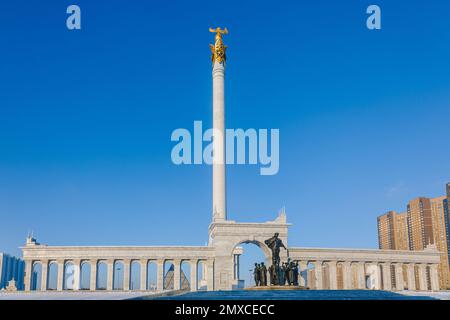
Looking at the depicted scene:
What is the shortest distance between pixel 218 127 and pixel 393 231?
6607cm

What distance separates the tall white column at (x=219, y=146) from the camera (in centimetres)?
7400

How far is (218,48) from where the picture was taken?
79.1 metres

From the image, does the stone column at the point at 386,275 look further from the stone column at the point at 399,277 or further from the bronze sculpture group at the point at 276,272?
the bronze sculpture group at the point at 276,272

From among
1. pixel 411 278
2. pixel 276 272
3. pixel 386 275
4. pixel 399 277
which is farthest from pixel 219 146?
pixel 411 278

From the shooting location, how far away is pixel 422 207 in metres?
110

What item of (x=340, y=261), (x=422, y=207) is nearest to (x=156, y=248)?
(x=340, y=261)

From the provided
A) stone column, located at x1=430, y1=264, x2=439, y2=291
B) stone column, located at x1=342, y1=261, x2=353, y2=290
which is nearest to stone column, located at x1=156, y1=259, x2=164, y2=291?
stone column, located at x1=342, y1=261, x2=353, y2=290

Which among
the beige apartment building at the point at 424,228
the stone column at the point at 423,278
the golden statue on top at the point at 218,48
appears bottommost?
the stone column at the point at 423,278

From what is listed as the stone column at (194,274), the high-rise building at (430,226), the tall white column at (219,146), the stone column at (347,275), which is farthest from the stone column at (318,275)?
the high-rise building at (430,226)

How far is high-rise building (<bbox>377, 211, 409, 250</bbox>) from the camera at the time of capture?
392ft

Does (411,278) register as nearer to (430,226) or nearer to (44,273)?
(430,226)

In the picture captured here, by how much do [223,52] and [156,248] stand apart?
29.9 meters

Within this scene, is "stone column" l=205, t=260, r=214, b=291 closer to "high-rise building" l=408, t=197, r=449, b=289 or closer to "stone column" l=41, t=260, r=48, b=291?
"stone column" l=41, t=260, r=48, b=291

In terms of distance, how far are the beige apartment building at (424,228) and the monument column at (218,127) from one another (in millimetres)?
45832
